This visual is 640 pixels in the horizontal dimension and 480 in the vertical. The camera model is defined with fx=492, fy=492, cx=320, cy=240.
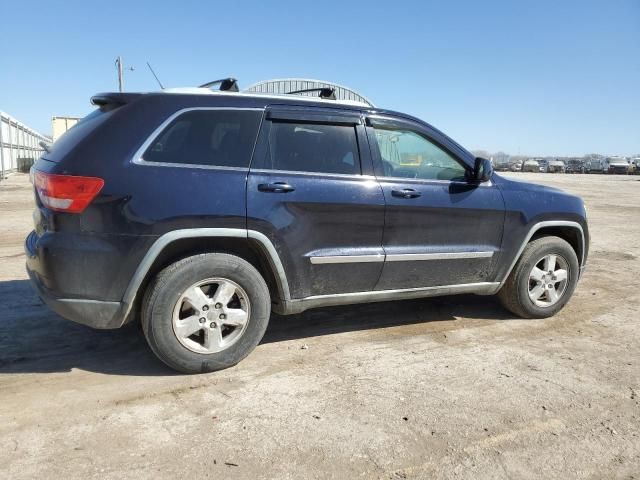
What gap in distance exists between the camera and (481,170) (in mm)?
4180

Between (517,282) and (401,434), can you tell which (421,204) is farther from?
(401,434)

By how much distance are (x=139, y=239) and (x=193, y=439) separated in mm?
1258

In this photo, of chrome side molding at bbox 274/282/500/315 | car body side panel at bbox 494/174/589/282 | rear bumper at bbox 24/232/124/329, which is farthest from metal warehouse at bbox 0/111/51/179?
car body side panel at bbox 494/174/589/282

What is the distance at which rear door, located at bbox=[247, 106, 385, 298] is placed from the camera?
347cm

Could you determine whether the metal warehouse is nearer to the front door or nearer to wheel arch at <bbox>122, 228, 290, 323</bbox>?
wheel arch at <bbox>122, 228, 290, 323</bbox>

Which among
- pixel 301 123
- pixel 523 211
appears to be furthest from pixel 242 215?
pixel 523 211

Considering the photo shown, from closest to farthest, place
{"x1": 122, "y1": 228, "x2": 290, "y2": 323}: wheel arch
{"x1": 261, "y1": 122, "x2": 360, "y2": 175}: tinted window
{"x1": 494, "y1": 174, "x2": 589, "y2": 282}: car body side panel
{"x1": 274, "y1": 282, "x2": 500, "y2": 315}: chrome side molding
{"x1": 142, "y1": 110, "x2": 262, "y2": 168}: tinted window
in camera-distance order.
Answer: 1. {"x1": 122, "y1": 228, "x2": 290, "y2": 323}: wheel arch
2. {"x1": 142, "y1": 110, "x2": 262, "y2": 168}: tinted window
3. {"x1": 261, "y1": 122, "x2": 360, "y2": 175}: tinted window
4. {"x1": 274, "y1": 282, "x2": 500, "y2": 315}: chrome side molding
5. {"x1": 494, "y1": 174, "x2": 589, "y2": 282}: car body side panel

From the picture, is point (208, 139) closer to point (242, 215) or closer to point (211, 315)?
point (242, 215)

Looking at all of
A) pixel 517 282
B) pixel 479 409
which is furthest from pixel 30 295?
pixel 517 282

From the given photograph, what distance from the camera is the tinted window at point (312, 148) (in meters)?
3.59

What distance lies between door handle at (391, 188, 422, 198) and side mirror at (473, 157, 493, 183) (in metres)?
0.62

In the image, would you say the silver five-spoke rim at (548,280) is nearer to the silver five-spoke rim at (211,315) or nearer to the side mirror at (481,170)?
the side mirror at (481,170)

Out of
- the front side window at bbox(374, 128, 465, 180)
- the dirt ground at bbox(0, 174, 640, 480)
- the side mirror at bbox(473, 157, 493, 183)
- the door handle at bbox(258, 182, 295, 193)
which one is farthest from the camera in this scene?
the side mirror at bbox(473, 157, 493, 183)

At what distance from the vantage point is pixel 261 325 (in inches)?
138
